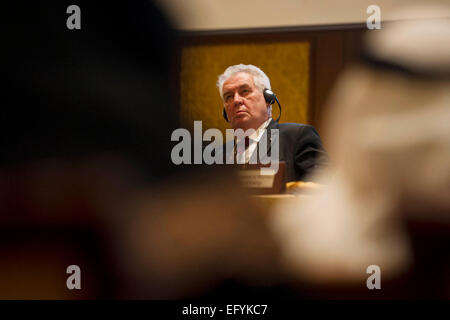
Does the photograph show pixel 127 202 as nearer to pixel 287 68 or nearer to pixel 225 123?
pixel 225 123

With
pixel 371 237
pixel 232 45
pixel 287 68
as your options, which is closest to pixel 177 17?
pixel 232 45

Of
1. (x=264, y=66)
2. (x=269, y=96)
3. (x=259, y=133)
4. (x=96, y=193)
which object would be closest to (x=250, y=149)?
(x=259, y=133)

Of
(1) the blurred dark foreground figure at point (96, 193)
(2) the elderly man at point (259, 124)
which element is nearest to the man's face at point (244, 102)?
(2) the elderly man at point (259, 124)

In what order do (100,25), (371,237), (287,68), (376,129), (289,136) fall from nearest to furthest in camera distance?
(371,237), (289,136), (100,25), (376,129), (287,68)

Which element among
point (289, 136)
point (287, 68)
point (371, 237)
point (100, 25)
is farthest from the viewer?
point (287, 68)

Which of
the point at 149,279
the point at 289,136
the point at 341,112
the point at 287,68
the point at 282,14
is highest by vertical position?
the point at 282,14

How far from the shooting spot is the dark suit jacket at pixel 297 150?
2.45ft

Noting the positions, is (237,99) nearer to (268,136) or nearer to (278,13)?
(268,136)

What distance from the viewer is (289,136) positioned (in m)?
0.79

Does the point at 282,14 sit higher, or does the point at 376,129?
the point at 282,14

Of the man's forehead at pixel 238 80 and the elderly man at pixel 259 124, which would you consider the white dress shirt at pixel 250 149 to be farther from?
the man's forehead at pixel 238 80

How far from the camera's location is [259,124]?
0.81 metres

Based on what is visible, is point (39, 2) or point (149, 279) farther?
point (39, 2)

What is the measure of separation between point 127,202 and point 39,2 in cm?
56
